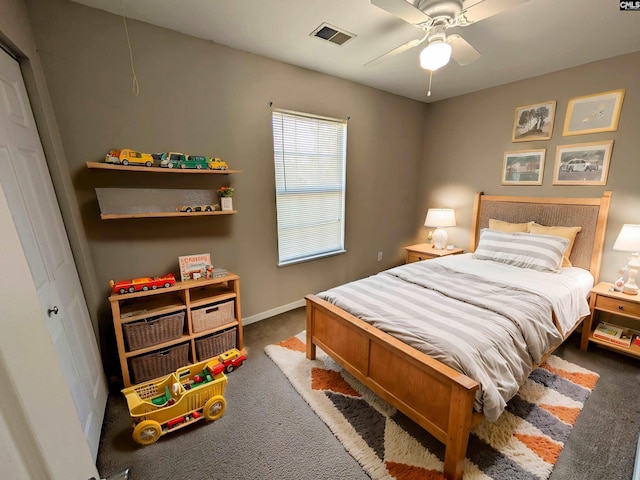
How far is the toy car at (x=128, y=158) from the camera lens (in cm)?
184

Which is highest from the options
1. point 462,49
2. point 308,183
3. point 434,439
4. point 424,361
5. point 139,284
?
point 462,49

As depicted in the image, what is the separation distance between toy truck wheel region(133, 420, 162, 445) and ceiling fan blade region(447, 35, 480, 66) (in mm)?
2932

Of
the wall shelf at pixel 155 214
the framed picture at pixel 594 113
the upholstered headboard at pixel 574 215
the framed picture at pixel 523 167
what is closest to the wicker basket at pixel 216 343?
the wall shelf at pixel 155 214

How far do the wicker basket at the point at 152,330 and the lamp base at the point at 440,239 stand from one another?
10.1 ft

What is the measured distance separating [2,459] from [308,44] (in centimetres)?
271

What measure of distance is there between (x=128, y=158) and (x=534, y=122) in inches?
151

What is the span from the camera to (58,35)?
1698 mm

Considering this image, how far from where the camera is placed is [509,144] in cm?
312

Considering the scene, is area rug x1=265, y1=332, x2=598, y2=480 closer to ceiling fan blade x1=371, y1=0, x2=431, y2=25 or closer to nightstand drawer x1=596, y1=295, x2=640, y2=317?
nightstand drawer x1=596, y1=295, x2=640, y2=317

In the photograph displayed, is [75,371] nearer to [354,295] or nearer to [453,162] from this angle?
[354,295]

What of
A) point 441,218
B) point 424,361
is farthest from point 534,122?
point 424,361

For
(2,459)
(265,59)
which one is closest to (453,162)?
(265,59)

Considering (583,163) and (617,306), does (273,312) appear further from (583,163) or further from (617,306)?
(583,163)

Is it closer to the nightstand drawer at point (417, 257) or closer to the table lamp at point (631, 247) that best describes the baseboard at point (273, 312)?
the nightstand drawer at point (417, 257)
